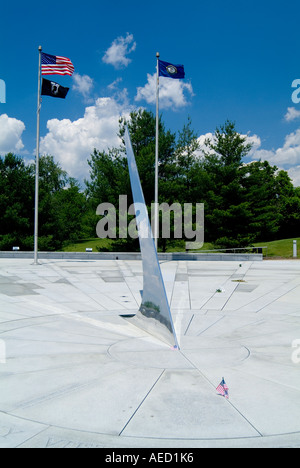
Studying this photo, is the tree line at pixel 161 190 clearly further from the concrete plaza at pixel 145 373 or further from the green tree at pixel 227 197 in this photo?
the concrete plaza at pixel 145 373

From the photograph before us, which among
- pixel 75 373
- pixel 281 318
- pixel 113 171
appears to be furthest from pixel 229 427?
pixel 113 171

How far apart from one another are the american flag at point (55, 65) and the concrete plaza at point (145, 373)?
1025 centimetres

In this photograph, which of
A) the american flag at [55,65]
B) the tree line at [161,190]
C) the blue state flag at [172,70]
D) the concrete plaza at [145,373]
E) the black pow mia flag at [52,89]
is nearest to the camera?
Answer: the concrete plaza at [145,373]

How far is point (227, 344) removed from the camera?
6688mm

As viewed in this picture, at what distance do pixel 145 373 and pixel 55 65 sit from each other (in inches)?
594

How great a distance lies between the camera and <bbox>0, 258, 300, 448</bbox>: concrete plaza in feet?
12.5

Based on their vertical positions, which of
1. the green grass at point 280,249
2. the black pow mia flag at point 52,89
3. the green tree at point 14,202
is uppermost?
the black pow mia flag at point 52,89

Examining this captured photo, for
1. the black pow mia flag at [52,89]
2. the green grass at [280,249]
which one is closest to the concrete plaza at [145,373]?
the black pow mia flag at [52,89]

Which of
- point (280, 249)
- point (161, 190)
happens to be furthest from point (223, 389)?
point (280, 249)

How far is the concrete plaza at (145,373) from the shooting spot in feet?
12.5

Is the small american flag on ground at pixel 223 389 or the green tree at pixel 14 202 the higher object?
the green tree at pixel 14 202

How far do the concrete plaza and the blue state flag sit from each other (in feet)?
37.2
